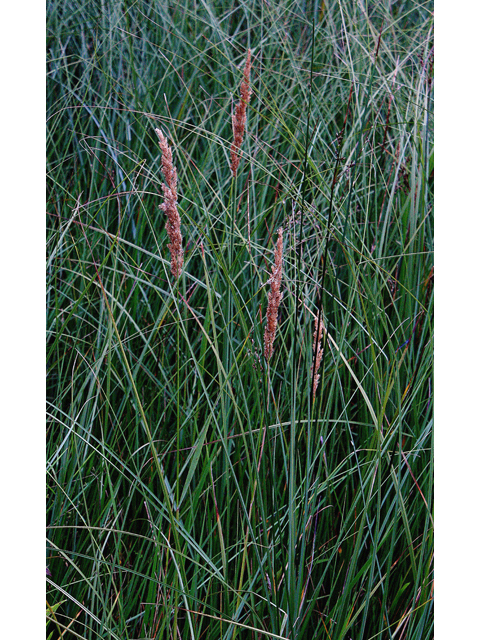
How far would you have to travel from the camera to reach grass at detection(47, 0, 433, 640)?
1.00 m

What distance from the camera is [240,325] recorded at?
3.66ft

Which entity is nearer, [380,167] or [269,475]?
[269,475]

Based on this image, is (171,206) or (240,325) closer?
(171,206)

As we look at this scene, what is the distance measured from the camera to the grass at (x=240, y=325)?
3.27ft

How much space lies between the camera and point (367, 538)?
103 centimetres

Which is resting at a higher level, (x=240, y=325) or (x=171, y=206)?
(x=171, y=206)

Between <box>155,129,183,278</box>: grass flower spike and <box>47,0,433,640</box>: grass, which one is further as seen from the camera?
<box>47,0,433,640</box>: grass

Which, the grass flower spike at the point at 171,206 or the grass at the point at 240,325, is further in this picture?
the grass at the point at 240,325
